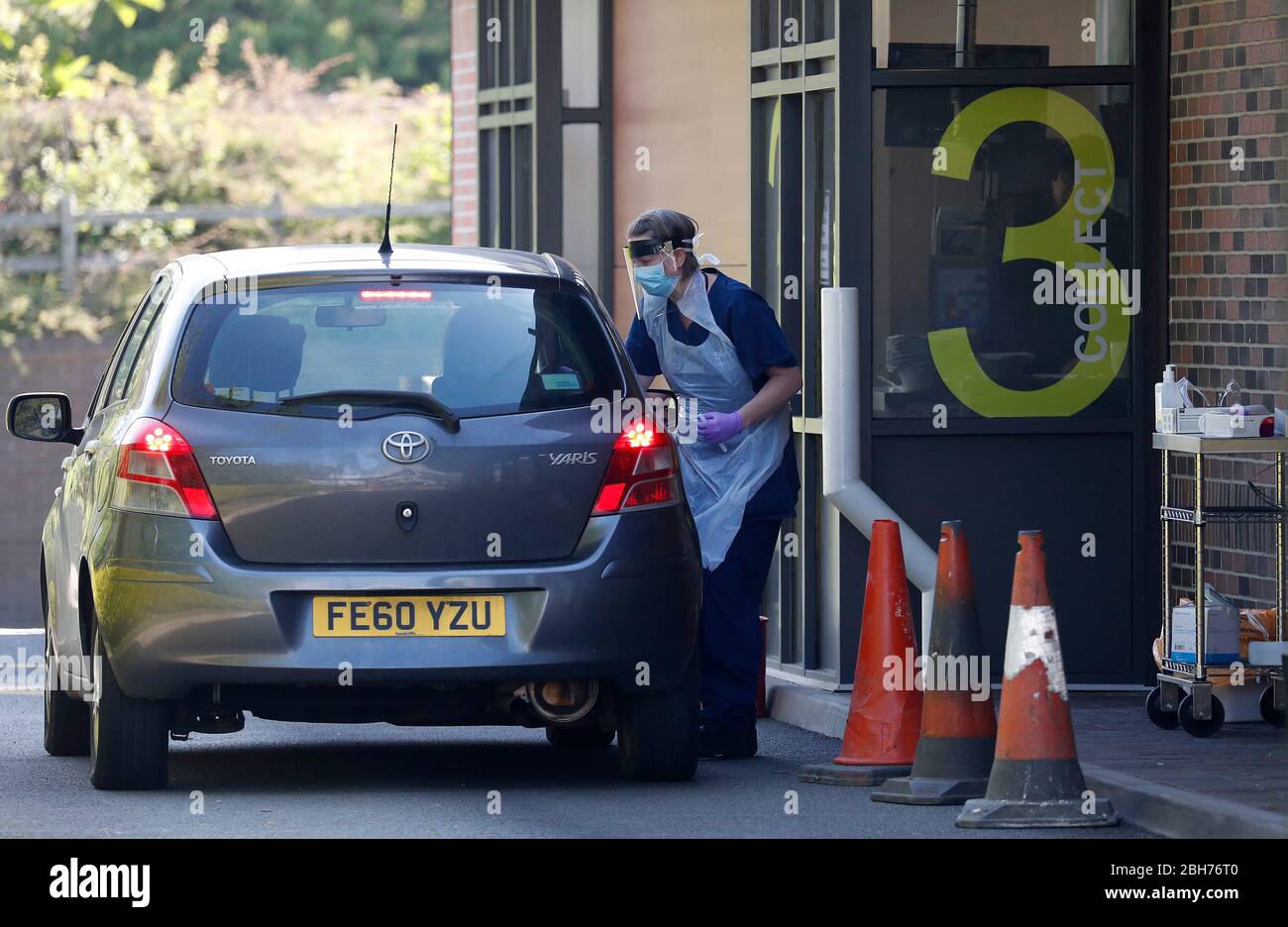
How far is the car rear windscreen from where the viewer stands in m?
7.55

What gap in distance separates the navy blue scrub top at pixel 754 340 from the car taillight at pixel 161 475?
236cm

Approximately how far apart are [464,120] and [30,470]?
277 inches

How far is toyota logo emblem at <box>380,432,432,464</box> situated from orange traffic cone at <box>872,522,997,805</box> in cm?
160

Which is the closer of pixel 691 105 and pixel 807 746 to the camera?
pixel 807 746

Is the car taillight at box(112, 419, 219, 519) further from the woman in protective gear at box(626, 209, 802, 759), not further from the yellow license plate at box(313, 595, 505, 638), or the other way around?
the woman in protective gear at box(626, 209, 802, 759)

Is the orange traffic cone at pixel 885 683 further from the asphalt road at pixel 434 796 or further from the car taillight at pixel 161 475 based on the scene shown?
the car taillight at pixel 161 475

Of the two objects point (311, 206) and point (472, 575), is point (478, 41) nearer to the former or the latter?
point (472, 575)

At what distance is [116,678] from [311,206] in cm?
2368

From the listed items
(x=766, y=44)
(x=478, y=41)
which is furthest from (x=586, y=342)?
(x=478, y=41)

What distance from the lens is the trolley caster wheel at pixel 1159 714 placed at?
29.6ft

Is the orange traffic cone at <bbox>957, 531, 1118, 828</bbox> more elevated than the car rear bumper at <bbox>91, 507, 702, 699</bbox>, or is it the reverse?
the car rear bumper at <bbox>91, 507, 702, 699</bbox>

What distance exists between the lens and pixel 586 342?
310 inches

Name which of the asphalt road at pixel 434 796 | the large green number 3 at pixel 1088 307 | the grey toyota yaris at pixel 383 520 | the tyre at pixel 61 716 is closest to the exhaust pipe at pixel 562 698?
the grey toyota yaris at pixel 383 520

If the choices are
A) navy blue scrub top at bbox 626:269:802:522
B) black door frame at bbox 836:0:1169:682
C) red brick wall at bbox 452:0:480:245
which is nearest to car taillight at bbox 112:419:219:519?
navy blue scrub top at bbox 626:269:802:522
